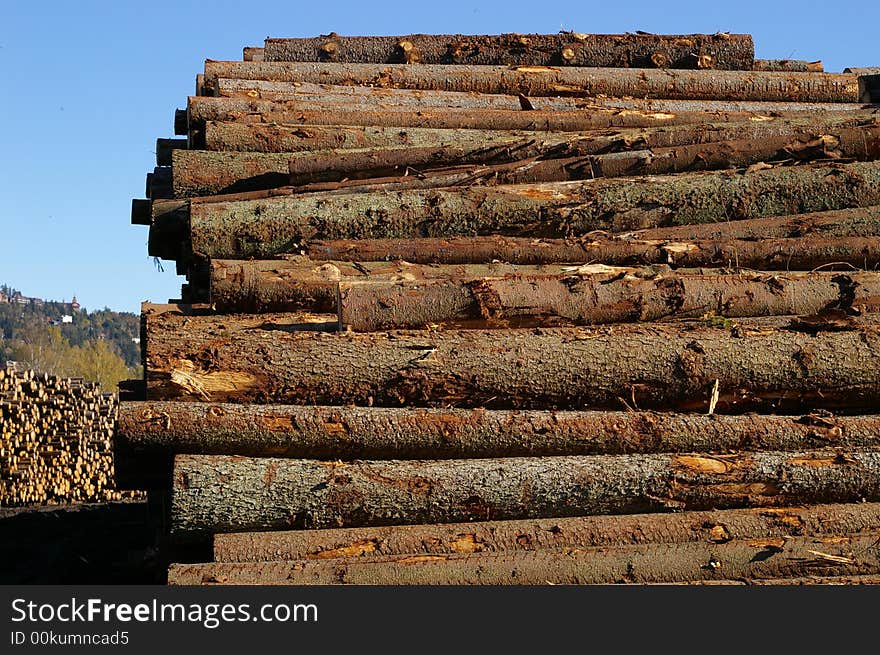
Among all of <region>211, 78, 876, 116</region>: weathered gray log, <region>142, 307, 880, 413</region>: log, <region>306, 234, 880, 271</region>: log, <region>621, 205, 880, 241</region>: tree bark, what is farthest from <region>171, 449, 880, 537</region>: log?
<region>211, 78, 876, 116</region>: weathered gray log

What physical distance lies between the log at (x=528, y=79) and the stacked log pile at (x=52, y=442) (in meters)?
10.1

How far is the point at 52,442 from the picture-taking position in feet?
57.8

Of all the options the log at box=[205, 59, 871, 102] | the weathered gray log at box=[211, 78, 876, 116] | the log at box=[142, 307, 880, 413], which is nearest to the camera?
the log at box=[142, 307, 880, 413]

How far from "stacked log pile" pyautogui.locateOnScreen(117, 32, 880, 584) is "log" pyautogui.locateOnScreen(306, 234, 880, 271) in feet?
0.05

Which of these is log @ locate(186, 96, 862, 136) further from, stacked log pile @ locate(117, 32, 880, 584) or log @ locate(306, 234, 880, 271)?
log @ locate(306, 234, 880, 271)

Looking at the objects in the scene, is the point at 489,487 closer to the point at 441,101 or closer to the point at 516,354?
the point at 516,354

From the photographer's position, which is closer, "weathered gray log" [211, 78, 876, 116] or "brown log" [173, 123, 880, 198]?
"brown log" [173, 123, 880, 198]

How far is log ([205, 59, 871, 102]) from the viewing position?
30.0ft

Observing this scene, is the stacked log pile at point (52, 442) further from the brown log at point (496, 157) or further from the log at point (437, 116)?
the brown log at point (496, 157)

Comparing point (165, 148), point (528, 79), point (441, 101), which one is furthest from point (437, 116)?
point (165, 148)

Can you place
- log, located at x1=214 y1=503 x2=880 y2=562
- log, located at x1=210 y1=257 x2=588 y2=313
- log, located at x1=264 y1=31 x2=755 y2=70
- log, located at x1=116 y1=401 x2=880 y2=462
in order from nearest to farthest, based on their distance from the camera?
log, located at x1=214 y1=503 x2=880 y2=562, log, located at x1=116 y1=401 x2=880 y2=462, log, located at x1=210 y1=257 x2=588 y2=313, log, located at x1=264 y1=31 x2=755 y2=70

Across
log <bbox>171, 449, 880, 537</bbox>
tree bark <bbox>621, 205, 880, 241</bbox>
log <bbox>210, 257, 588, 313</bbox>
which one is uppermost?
tree bark <bbox>621, 205, 880, 241</bbox>

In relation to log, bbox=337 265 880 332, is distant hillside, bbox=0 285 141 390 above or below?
above

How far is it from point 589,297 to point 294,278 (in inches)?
70.9
